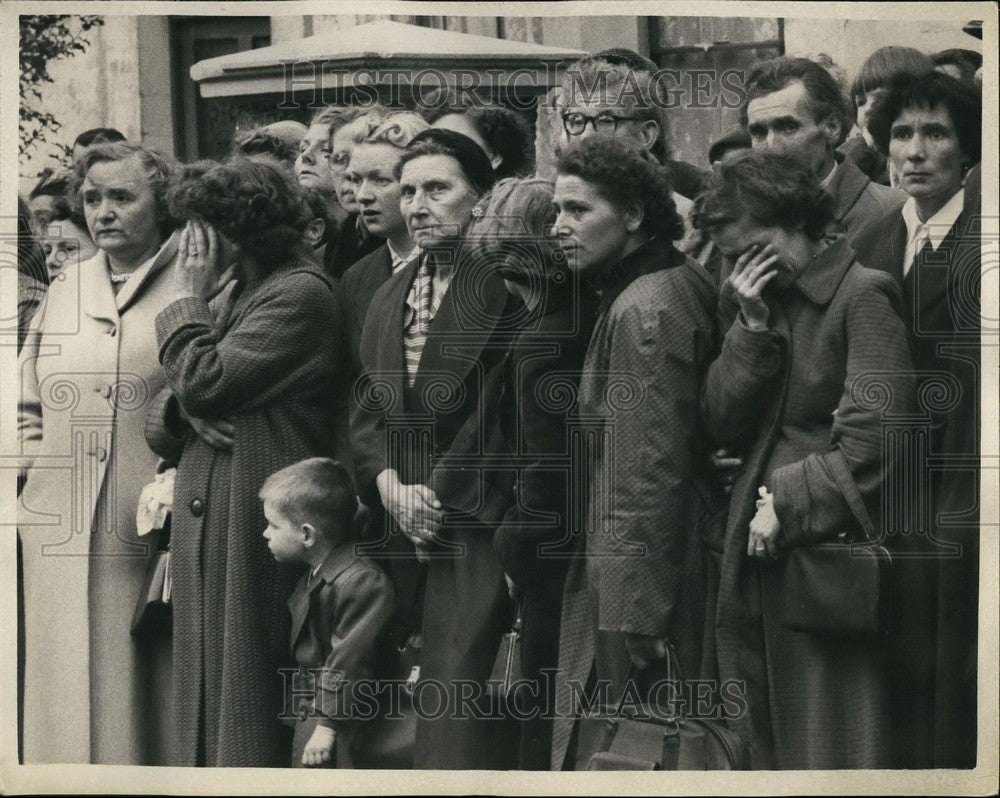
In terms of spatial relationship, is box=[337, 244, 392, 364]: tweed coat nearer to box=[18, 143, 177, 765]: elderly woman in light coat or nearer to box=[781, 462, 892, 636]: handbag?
box=[18, 143, 177, 765]: elderly woman in light coat

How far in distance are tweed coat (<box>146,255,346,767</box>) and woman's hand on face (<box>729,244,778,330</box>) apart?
1.37 m

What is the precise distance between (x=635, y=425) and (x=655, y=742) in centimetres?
107

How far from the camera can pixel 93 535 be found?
5773 millimetres

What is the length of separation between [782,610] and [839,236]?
1.24 metres

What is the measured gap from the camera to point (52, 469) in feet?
19.0

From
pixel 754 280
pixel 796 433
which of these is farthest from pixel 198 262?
pixel 796 433

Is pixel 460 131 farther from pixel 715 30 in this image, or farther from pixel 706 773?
pixel 706 773

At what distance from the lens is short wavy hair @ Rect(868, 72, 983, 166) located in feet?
18.4

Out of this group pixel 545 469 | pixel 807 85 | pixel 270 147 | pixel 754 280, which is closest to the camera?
pixel 754 280

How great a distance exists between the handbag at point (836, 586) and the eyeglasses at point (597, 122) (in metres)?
1.41

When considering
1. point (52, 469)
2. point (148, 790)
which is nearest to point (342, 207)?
point (52, 469)

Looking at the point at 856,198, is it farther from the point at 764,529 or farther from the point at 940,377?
the point at 764,529

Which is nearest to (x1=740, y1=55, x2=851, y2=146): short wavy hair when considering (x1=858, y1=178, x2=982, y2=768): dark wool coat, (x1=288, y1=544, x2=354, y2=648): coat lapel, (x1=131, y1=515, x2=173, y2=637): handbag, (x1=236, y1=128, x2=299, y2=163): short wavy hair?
(x1=858, y1=178, x2=982, y2=768): dark wool coat

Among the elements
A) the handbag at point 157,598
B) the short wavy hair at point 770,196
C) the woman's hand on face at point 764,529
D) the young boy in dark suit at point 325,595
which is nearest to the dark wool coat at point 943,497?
the short wavy hair at point 770,196
